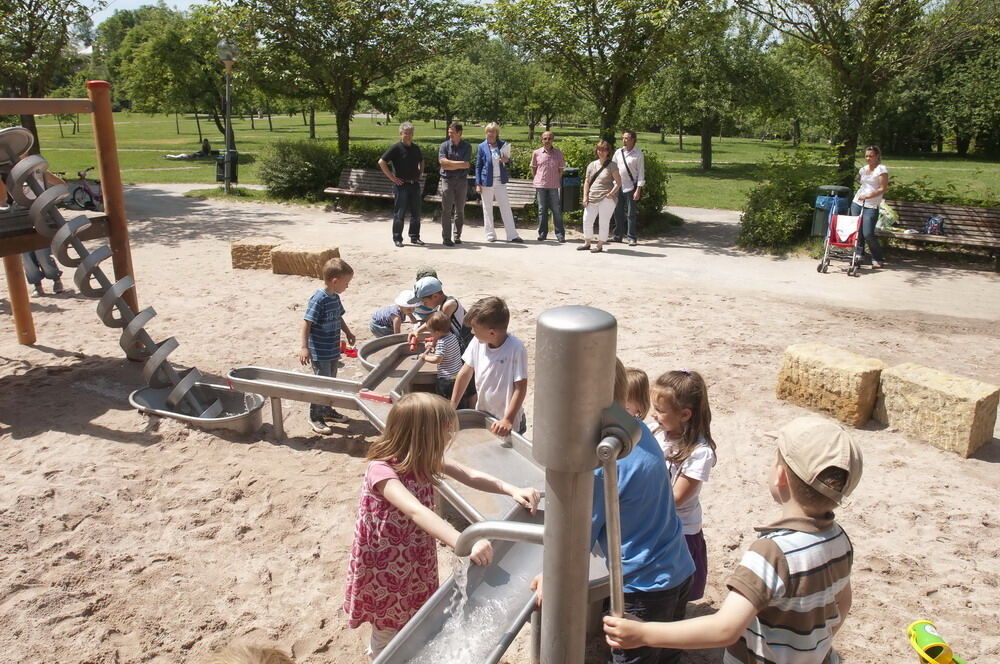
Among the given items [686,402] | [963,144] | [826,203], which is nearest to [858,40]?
[826,203]

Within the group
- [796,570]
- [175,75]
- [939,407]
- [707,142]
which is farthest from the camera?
[175,75]

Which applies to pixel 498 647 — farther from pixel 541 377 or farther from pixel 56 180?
pixel 56 180

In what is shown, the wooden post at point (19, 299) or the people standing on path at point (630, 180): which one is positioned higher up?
the people standing on path at point (630, 180)

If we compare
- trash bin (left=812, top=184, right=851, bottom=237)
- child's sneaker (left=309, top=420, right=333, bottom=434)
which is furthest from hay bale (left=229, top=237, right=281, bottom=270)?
trash bin (left=812, top=184, right=851, bottom=237)

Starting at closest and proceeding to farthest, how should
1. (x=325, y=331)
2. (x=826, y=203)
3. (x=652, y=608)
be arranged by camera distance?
1. (x=652, y=608)
2. (x=325, y=331)
3. (x=826, y=203)

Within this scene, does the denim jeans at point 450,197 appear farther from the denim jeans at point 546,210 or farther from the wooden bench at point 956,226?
the wooden bench at point 956,226

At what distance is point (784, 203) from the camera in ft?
39.3

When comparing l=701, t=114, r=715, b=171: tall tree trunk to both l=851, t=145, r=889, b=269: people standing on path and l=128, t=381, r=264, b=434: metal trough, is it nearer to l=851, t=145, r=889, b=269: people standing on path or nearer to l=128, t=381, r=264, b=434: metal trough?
l=851, t=145, r=889, b=269: people standing on path

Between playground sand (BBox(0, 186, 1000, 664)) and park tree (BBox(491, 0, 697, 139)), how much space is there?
4408mm

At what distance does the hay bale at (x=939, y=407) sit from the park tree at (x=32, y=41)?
1531cm

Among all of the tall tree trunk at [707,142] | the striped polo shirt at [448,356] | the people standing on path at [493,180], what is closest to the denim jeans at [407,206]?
the people standing on path at [493,180]

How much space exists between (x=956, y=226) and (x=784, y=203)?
2.39 m

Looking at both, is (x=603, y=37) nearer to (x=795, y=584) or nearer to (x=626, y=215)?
(x=626, y=215)

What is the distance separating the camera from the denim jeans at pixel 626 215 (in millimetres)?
12328
